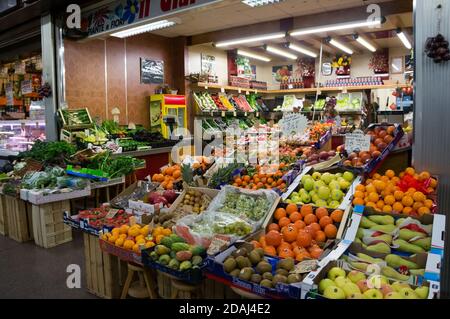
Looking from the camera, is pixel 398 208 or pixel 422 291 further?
pixel 398 208

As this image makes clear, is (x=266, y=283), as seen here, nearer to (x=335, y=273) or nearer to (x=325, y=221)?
(x=335, y=273)

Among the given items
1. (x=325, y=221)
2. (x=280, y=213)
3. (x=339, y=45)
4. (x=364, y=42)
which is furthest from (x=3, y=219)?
(x=364, y=42)

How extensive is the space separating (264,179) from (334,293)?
6.79 feet

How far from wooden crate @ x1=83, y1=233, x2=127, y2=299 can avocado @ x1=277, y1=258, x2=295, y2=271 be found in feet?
5.52

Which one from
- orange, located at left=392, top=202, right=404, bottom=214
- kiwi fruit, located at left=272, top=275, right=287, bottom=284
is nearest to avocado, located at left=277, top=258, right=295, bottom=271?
kiwi fruit, located at left=272, top=275, right=287, bottom=284

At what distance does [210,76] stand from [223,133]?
150cm

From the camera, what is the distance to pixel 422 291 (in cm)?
183

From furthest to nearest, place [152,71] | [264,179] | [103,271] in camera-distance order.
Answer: [152,71] < [264,179] < [103,271]

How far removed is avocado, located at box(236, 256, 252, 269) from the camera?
2.22 metres

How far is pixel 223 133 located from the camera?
914 cm

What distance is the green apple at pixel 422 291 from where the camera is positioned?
1.82 m

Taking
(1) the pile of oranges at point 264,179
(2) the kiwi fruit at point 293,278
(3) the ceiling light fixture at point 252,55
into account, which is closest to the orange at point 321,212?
(1) the pile of oranges at point 264,179

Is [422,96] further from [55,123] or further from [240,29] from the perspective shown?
[55,123]

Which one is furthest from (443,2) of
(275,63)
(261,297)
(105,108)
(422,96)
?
(275,63)
